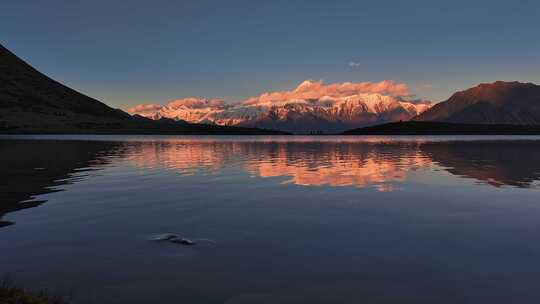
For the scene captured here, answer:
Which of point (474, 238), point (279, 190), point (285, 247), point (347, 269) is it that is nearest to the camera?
point (347, 269)

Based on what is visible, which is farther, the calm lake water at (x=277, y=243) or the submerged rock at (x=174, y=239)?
the submerged rock at (x=174, y=239)

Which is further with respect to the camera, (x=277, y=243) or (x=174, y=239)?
(x=174, y=239)

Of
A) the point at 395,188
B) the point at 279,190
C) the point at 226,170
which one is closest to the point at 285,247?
the point at 279,190

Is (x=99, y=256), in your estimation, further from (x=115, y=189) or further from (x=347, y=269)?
(x=115, y=189)

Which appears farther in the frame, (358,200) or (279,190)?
(279,190)

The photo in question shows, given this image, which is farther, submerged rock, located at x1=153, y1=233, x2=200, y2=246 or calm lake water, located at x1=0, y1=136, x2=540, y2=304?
submerged rock, located at x1=153, y1=233, x2=200, y2=246

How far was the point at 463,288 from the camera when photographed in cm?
1149

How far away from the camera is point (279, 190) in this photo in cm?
3036

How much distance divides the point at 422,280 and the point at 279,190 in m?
18.7

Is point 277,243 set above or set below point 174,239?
below

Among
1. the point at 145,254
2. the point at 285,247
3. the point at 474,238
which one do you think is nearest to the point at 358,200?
the point at 474,238

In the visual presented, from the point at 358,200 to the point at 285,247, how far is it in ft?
37.6

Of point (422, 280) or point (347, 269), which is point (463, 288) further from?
point (347, 269)

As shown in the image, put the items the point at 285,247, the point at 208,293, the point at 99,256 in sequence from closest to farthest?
the point at 208,293, the point at 99,256, the point at 285,247
